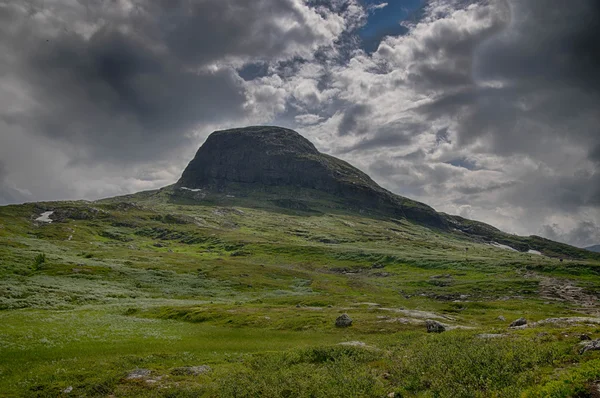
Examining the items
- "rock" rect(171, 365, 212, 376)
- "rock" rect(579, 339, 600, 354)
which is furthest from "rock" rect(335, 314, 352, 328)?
"rock" rect(579, 339, 600, 354)

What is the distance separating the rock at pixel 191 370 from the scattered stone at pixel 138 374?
2038 mm

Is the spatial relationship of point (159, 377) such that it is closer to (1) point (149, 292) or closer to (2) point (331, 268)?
(1) point (149, 292)

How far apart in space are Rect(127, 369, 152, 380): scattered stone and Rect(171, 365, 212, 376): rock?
2.04 meters

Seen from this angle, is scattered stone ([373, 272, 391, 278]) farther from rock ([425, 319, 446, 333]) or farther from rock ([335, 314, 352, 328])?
rock ([425, 319, 446, 333])

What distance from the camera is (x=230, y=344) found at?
4047cm

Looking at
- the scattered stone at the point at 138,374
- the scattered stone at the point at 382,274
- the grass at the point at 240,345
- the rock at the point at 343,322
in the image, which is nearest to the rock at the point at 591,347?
the grass at the point at 240,345

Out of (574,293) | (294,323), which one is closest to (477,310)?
(294,323)

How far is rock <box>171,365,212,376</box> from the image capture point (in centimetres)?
2658

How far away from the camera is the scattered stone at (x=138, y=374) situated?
83.4 ft

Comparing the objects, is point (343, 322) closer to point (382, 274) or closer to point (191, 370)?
point (191, 370)

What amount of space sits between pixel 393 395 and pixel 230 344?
27.2m

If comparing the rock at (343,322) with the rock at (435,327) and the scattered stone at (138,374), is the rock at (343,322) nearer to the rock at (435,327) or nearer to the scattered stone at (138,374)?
the rock at (435,327)

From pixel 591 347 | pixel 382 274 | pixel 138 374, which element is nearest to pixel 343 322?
pixel 138 374

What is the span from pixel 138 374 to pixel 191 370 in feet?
13.6
